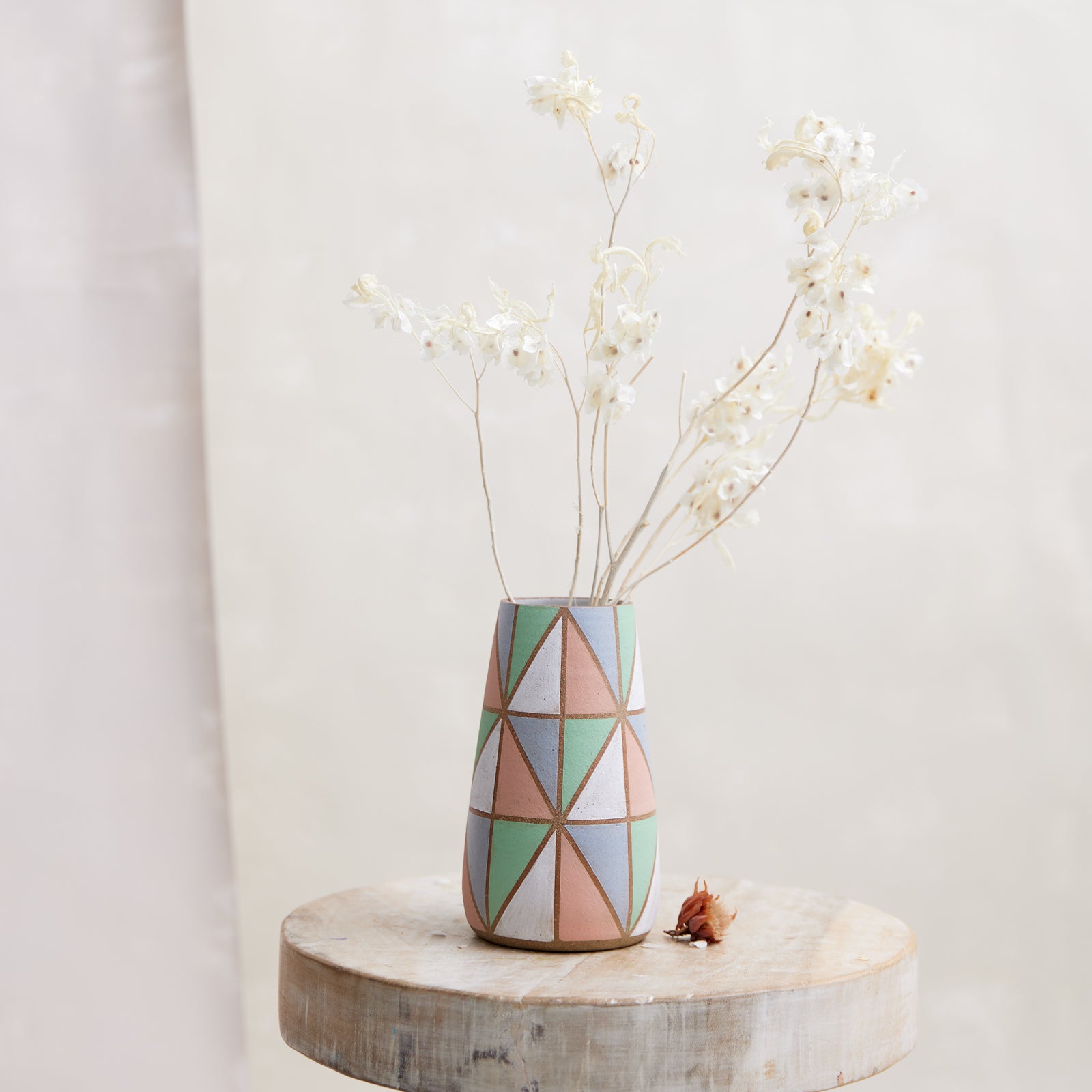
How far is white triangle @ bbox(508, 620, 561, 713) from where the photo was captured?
849mm

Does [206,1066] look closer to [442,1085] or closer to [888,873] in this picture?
[888,873]

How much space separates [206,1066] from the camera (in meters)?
1.63

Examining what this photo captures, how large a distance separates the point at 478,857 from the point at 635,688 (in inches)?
6.3

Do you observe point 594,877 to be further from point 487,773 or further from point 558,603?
point 558,603

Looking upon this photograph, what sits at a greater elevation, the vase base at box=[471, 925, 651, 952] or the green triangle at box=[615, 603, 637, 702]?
the green triangle at box=[615, 603, 637, 702]

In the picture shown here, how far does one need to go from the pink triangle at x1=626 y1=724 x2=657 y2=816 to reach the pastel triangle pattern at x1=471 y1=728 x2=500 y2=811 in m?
0.09

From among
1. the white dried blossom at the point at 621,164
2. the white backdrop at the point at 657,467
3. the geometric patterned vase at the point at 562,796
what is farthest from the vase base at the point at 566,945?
the white backdrop at the point at 657,467

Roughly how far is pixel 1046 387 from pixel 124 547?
Result: 4.04 ft

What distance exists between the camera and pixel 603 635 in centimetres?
86

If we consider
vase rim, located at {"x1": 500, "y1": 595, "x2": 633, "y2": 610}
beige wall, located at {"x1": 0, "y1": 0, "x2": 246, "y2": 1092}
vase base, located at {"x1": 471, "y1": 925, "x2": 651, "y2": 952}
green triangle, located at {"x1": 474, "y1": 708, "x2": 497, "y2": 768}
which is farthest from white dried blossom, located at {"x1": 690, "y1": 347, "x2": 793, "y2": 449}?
beige wall, located at {"x1": 0, "y1": 0, "x2": 246, "y2": 1092}

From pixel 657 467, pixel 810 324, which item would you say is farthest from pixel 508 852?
pixel 657 467

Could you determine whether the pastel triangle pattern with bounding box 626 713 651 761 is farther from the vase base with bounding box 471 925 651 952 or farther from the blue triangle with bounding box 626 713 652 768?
the vase base with bounding box 471 925 651 952

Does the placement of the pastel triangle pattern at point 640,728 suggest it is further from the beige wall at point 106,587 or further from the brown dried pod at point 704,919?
the beige wall at point 106,587

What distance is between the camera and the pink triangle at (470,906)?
86cm
